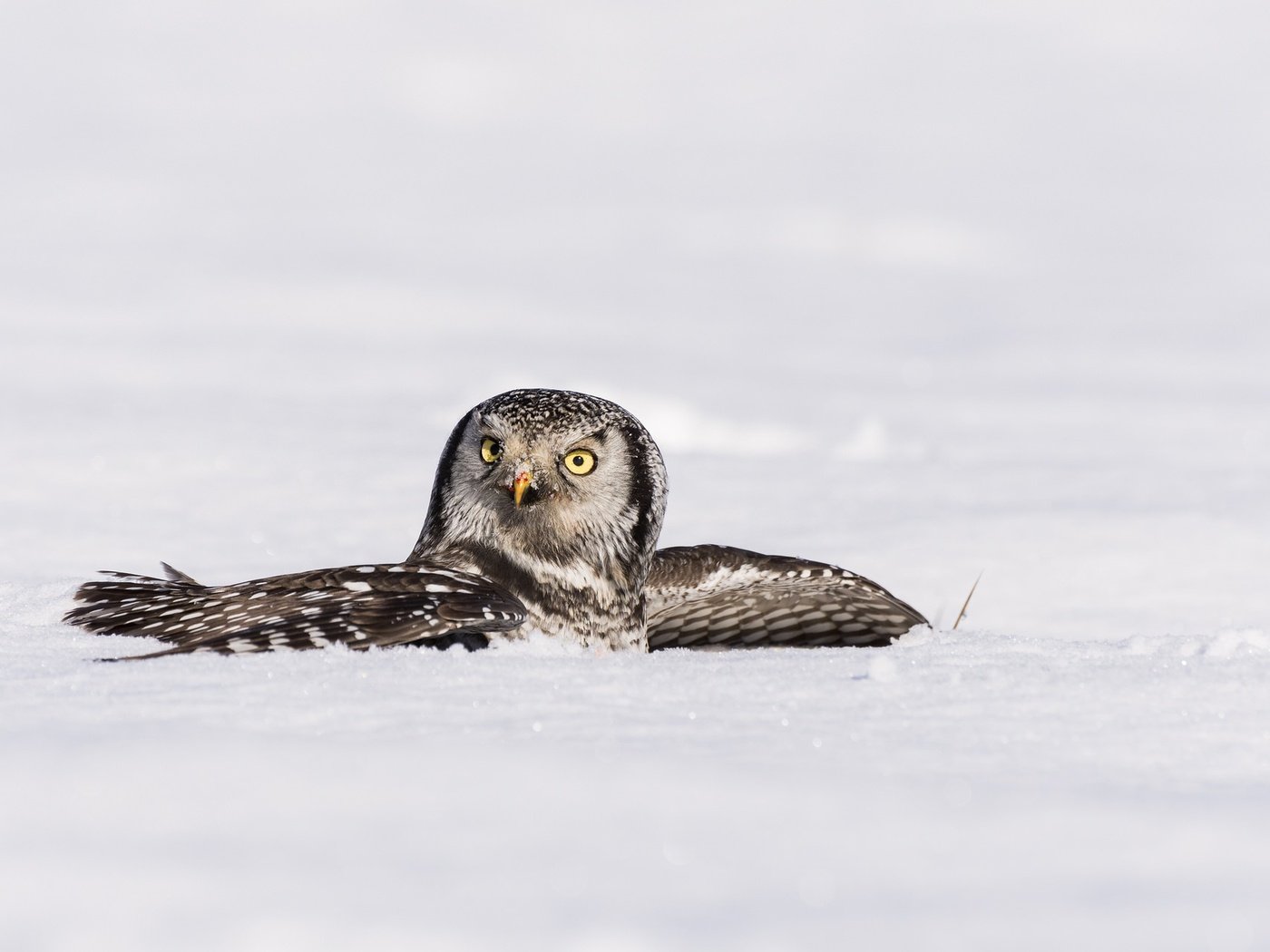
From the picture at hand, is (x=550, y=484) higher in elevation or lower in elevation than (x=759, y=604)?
higher

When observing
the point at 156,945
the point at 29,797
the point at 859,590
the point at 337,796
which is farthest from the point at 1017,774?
the point at 859,590

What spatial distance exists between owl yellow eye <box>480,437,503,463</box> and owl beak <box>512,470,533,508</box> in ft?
0.55

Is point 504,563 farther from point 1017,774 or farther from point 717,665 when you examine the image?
point 1017,774

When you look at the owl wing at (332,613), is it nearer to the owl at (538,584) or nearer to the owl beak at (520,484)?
the owl at (538,584)

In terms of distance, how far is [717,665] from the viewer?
142 inches

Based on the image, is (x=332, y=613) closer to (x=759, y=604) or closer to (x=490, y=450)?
(x=490, y=450)

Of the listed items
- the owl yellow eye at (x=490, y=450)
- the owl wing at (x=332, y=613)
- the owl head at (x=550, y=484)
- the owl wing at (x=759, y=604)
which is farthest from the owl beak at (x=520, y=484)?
the owl wing at (x=759, y=604)

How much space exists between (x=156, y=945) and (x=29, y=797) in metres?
0.50

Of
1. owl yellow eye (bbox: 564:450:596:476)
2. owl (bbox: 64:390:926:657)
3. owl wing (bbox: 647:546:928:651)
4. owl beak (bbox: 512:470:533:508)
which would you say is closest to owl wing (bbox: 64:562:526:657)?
owl (bbox: 64:390:926:657)

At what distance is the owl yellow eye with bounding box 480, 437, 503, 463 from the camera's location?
183 inches

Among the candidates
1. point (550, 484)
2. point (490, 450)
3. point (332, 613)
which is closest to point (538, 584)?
point (550, 484)

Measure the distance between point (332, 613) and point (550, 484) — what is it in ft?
3.29

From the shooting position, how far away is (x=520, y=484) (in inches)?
176

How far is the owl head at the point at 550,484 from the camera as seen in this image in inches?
180
